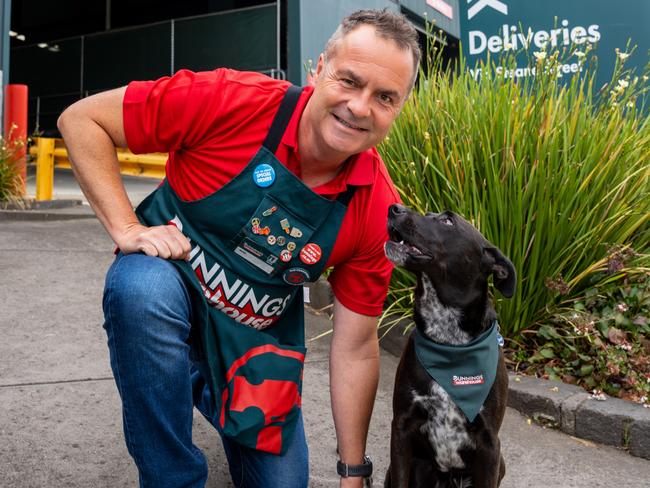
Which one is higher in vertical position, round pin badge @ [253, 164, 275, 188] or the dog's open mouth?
round pin badge @ [253, 164, 275, 188]

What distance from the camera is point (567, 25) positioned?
22.3ft

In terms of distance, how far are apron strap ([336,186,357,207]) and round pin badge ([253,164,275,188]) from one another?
254mm

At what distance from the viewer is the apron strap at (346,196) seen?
265 cm

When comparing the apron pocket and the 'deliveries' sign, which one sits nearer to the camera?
the apron pocket

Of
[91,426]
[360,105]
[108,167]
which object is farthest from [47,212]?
[360,105]

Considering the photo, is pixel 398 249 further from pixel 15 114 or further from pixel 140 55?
pixel 140 55

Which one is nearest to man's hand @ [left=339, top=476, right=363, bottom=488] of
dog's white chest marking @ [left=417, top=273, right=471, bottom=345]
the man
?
the man

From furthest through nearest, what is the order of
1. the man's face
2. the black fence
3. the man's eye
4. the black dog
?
the black fence
the man's eye
the black dog
the man's face

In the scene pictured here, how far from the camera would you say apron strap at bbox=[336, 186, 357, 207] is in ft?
8.70

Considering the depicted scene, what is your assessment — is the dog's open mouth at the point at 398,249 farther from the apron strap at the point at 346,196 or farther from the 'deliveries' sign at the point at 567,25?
the 'deliveries' sign at the point at 567,25

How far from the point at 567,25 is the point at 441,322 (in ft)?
15.8

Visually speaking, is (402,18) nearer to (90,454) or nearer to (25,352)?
(90,454)

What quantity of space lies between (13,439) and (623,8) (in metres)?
5.85

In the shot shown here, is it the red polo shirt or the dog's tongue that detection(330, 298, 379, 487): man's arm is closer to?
the red polo shirt
